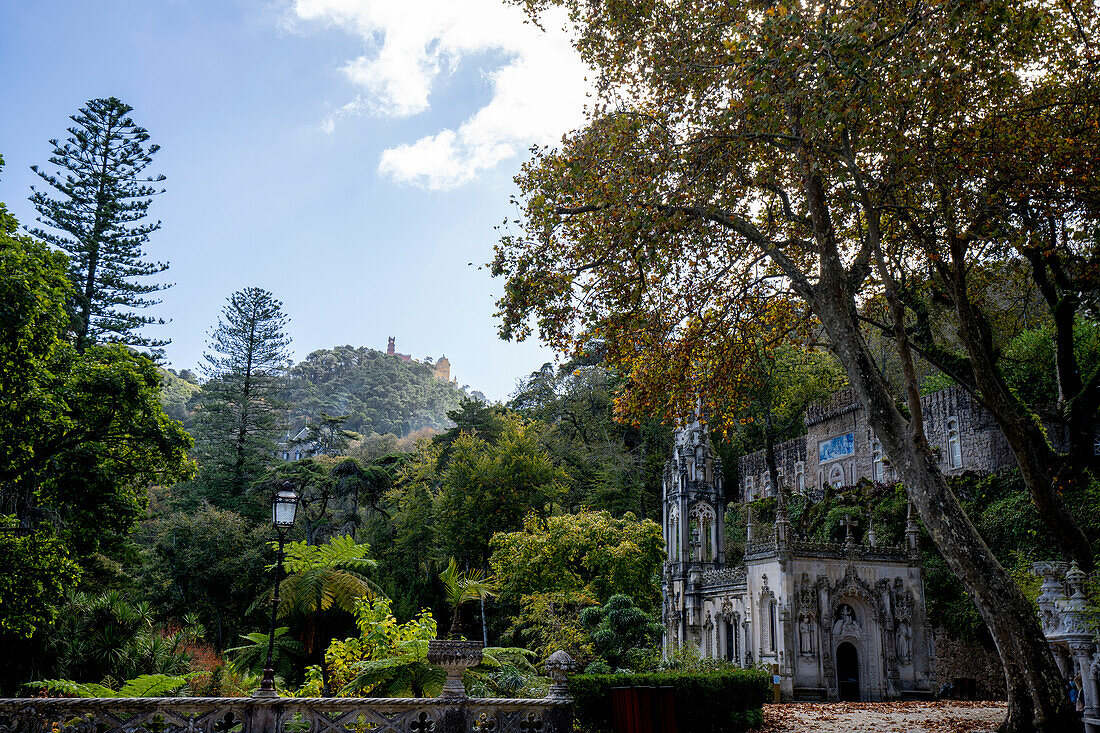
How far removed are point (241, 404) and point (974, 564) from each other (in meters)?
38.7

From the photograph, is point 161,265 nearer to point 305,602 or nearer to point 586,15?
point 305,602

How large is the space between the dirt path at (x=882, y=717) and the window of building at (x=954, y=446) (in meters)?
11.0

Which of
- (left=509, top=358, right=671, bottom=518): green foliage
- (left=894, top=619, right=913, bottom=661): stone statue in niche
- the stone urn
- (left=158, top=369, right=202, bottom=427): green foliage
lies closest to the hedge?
the stone urn

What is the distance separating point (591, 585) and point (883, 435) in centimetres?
1530

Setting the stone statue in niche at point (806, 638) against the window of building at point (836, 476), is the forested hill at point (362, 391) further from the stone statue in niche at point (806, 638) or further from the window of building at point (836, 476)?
the stone statue in niche at point (806, 638)

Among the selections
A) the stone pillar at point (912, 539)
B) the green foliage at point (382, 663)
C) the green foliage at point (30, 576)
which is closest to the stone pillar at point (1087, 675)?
the green foliage at point (382, 663)

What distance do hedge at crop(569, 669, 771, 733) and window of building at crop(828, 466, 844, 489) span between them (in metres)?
22.2

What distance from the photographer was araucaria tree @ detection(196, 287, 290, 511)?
39.4m

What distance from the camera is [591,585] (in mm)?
23906

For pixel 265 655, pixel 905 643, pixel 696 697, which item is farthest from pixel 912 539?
pixel 265 655

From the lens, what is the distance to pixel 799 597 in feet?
68.3

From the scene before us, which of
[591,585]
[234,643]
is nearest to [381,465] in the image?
[234,643]

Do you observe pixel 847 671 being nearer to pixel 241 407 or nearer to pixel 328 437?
pixel 241 407

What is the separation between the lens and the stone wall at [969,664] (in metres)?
22.6
